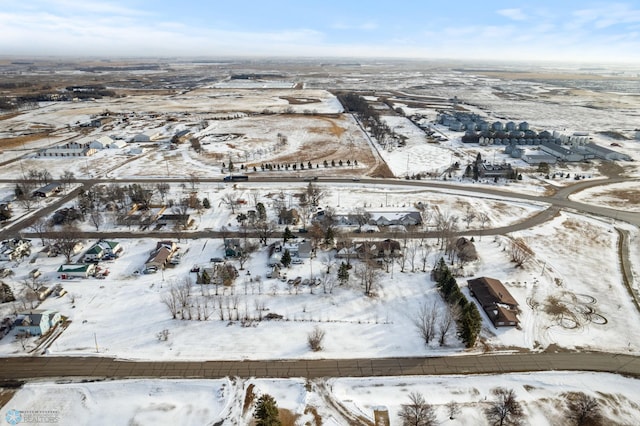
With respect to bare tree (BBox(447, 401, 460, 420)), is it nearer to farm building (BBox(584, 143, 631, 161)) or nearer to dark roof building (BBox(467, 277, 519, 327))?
dark roof building (BBox(467, 277, 519, 327))

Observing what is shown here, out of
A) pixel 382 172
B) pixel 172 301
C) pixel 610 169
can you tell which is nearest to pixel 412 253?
pixel 172 301

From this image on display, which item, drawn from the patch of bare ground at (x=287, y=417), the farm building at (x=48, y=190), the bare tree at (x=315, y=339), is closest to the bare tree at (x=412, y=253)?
the bare tree at (x=315, y=339)

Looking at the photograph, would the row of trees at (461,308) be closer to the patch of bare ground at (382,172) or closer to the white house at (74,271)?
the patch of bare ground at (382,172)

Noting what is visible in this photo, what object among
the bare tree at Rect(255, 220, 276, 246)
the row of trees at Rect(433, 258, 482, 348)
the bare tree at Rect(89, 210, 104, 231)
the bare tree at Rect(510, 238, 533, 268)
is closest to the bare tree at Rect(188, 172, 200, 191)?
the bare tree at Rect(89, 210, 104, 231)

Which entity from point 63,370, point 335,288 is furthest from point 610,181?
point 63,370

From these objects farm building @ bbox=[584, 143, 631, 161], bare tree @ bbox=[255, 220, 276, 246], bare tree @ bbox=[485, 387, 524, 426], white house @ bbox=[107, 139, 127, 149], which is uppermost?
farm building @ bbox=[584, 143, 631, 161]

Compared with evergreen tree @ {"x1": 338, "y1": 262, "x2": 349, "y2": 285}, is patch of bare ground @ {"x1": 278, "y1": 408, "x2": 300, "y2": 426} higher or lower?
lower
